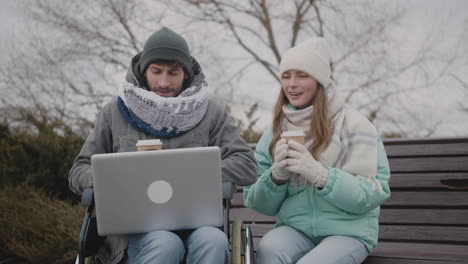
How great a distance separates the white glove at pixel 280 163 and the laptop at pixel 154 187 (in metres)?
0.40

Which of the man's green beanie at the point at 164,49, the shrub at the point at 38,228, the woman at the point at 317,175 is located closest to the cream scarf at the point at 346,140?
the woman at the point at 317,175

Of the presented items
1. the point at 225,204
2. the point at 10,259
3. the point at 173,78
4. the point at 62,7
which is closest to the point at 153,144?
the point at 225,204

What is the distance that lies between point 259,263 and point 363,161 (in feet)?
2.34

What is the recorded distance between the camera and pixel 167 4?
11.1 m

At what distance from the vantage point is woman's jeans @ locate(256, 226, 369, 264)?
227 cm

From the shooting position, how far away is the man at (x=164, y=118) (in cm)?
254

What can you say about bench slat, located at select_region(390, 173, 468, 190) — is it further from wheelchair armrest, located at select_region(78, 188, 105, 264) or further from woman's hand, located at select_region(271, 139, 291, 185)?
wheelchair armrest, located at select_region(78, 188, 105, 264)

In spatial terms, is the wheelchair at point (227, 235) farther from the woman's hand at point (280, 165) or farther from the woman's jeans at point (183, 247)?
the woman's hand at point (280, 165)

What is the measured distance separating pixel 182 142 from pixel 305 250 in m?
0.84

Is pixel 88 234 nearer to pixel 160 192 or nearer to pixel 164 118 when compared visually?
pixel 160 192

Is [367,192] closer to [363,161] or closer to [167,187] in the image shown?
[363,161]

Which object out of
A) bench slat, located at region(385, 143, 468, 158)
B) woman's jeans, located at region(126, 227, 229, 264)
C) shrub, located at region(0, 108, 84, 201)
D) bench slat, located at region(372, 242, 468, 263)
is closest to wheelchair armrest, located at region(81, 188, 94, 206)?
woman's jeans, located at region(126, 227, 229, 264)

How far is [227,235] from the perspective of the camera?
2.22 metres

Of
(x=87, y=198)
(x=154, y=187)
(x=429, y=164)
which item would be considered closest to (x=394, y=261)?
(x=429, y=164)
